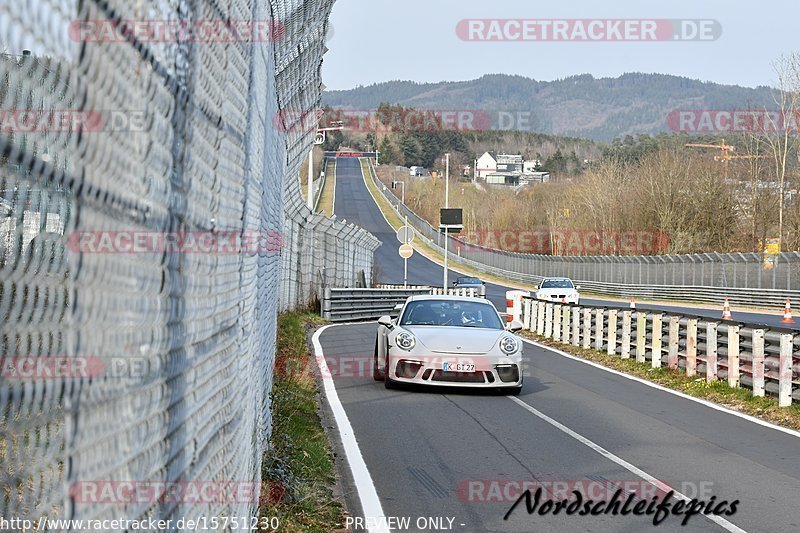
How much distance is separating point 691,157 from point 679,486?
68.3 metres

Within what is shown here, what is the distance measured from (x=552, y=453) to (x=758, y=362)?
5.38m

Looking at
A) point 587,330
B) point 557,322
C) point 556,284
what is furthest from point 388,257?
point 587,330

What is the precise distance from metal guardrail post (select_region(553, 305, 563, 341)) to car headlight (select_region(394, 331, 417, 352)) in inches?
467

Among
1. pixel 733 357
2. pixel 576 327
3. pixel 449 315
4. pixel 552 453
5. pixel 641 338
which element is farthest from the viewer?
pixel 576 327

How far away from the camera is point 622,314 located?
19.6 m

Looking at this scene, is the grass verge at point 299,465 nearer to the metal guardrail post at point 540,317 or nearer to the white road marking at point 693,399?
the white road marking at point 693,399

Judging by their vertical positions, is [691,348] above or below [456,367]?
above

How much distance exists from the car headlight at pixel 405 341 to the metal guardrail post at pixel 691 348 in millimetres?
5005

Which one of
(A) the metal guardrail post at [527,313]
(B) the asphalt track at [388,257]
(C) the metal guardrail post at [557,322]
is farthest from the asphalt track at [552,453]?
(B) the asphalt track at [388,257]

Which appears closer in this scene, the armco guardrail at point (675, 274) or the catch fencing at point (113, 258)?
the catch fencing at point (113, 258)

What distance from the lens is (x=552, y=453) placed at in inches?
348

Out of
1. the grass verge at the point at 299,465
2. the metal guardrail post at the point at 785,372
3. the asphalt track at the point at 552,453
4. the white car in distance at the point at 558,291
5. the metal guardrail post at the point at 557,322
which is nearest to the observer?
the grass verge at the point at 299,465

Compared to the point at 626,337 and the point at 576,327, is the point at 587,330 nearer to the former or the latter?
the point at 576,327

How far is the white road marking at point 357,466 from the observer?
21.1 feet
